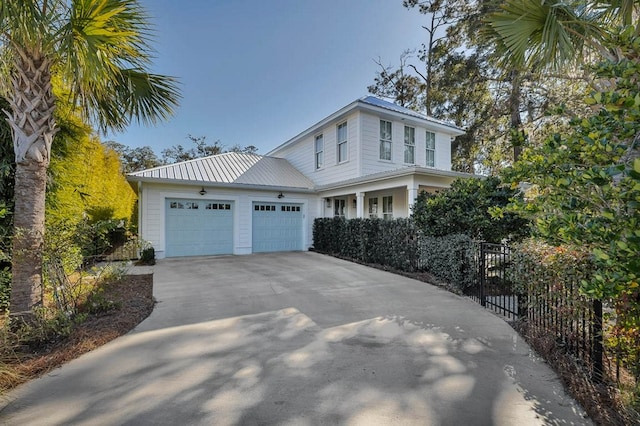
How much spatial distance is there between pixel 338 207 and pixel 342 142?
345 cm

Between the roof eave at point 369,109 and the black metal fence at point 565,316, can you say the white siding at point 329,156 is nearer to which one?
the roof eave at point 369,109

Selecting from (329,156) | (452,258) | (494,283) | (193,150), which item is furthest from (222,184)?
(193,150)

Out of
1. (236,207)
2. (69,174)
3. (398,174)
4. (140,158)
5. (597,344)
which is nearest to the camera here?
(597,344)

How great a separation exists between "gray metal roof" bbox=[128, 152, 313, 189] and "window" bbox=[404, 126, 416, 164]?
463cm

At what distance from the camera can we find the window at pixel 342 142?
12.6 m

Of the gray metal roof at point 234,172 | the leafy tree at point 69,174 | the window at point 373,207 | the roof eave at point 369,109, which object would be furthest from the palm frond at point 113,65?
the window at point 373,207

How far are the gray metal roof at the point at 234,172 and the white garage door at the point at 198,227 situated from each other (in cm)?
98

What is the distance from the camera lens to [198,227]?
11.8 metres

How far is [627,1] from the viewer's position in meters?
3.58

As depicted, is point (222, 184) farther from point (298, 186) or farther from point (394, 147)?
point (394, 147)

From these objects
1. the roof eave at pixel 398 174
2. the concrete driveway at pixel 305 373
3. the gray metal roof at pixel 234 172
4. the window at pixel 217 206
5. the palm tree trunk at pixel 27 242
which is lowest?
the concrete driveway at pixel 305 373

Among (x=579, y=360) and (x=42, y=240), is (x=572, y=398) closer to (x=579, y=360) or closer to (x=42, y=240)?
(x=579, y=360)

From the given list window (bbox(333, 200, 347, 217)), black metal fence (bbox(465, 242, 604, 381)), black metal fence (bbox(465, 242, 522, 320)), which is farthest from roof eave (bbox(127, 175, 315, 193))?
black metal fence (bbox(465, 242, 604, 381))

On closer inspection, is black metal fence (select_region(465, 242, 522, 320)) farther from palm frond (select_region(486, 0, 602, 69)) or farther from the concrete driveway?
palm frond (select_region(486, 0, 602, 69))
